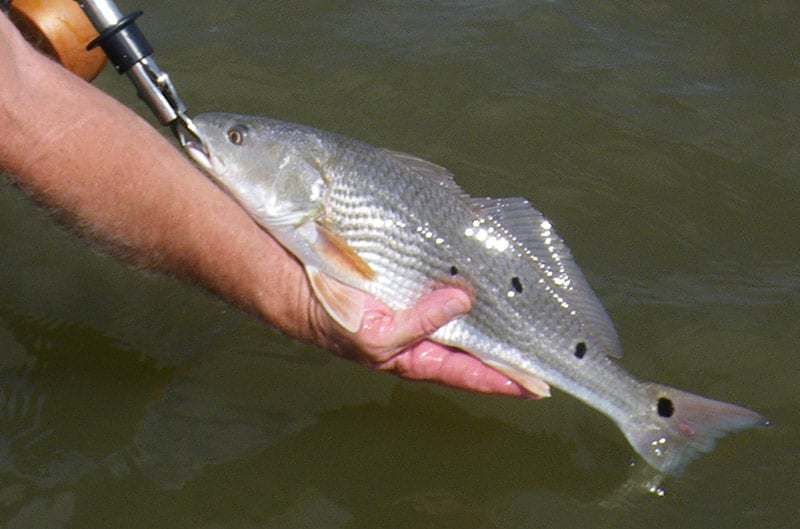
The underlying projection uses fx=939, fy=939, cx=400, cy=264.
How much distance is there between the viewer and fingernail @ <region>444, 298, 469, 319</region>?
3533 millimetres

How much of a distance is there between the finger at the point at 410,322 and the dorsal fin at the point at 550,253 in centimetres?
38

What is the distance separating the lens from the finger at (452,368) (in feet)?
12.1

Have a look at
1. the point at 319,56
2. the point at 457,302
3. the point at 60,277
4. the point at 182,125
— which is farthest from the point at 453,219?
the point at 319,56

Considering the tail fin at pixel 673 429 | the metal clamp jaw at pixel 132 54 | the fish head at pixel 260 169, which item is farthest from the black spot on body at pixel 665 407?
the metal clamp jaw at pixel 132 54

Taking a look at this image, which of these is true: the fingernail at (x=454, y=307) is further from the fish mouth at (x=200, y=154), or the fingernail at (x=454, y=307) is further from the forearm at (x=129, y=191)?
the fish mouth at (x=200, y=154)

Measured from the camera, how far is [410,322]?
3.49 meters

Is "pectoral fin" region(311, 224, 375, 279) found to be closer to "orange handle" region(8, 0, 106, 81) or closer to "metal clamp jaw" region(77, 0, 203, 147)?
"metal clamp jaw" region(77, 0, 203, 147)

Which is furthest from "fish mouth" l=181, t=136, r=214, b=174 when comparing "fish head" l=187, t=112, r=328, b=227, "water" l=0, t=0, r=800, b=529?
"water" l=0, t=0, r=800, b=529

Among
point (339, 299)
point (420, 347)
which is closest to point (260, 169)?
point (339, 299)

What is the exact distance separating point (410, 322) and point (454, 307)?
19 centimetres

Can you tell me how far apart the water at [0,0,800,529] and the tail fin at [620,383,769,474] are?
243 millimetres

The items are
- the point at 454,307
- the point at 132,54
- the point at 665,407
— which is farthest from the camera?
the point at 665,407

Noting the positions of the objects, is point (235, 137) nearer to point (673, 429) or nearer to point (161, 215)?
point (161, 215)

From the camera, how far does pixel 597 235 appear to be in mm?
5078
